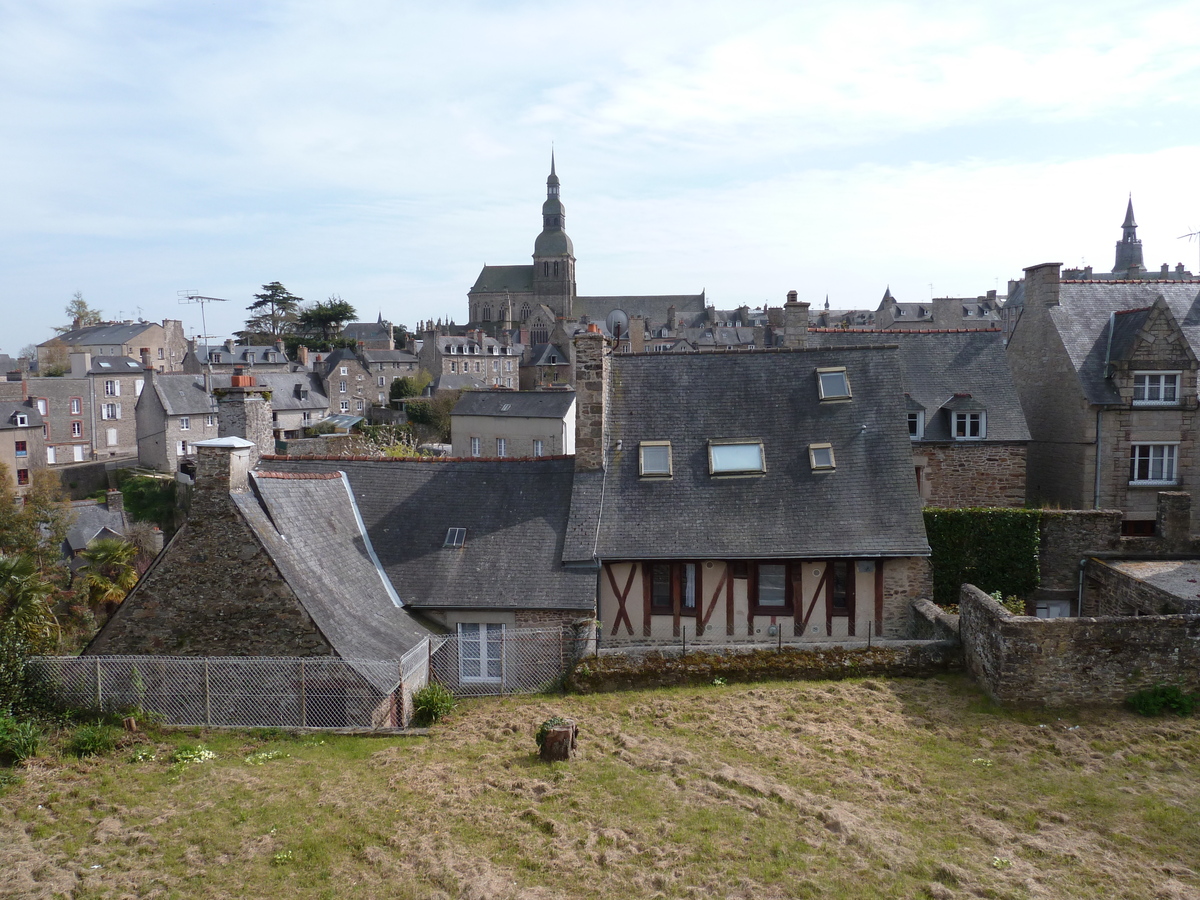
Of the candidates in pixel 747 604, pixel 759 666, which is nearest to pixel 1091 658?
pixel 759 666

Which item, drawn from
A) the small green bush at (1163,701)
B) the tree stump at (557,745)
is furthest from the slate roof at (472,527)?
the small green bush at (1163,701)

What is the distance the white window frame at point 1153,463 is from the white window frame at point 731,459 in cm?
1170

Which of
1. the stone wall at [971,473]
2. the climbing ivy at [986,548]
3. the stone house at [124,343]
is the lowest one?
the climbing ivy at [986,548]

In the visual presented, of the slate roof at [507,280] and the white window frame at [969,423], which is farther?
the slate roof at [507,280]

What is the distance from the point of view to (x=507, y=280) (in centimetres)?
12644

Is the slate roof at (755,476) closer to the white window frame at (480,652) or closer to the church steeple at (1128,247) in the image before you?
the white window frame at (480,652)

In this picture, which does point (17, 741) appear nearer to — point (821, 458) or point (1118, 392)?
point (821, 458)

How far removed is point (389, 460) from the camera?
1692 cm

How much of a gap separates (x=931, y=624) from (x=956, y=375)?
403 inches

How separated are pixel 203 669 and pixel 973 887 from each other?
989 centimetres

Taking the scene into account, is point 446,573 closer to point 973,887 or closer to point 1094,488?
point 973,887

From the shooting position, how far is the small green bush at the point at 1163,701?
36.2 feet

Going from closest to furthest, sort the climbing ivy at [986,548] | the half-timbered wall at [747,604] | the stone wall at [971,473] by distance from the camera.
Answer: the half-timbered wall at [747,604], the climbing ivy at [986,548], the stone wall at [971,473]

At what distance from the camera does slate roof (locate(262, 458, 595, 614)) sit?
14414 mm
